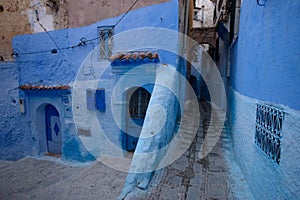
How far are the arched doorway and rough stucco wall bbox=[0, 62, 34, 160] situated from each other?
15.5 ft

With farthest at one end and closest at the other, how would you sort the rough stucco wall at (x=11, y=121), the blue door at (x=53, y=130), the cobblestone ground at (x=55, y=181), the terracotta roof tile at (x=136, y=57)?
1. the blue door at (x=53, y=130)
2. the rough stucco wall at (x=11, y=121)
3. the terracotta roof tile at (x=136, y=57)
4. the cobblestone ground at (x=55, y=181)

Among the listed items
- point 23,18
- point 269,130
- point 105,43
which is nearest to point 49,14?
point 23,18

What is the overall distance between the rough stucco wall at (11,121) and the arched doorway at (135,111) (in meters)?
4.74

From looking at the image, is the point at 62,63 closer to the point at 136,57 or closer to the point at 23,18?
the point at 23,18

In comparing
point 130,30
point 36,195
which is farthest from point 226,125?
point 36,195

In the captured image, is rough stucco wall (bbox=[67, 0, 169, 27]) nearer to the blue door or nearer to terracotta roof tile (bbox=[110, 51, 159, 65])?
terracotta roof tile (bbox=[110, 51, 159, 65])

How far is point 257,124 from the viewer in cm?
293

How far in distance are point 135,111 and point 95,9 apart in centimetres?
385

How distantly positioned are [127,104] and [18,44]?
5.39 metres

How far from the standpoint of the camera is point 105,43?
22.0ft

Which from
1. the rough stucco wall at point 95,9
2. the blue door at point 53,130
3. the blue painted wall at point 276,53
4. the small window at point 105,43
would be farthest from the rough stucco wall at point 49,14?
the blue painted wall at point 276,53

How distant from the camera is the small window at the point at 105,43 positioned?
6641 millimetres

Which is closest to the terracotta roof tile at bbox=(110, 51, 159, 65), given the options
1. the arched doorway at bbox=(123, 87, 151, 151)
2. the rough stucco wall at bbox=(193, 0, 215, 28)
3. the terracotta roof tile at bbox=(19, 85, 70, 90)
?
the arched doorway at bbox=(123, 87, 151, 151)

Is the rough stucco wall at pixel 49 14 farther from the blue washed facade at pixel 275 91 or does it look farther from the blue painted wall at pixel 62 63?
the blue washed facade at pixel 275 91
